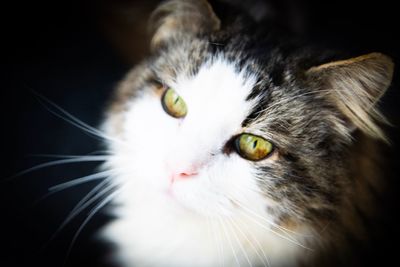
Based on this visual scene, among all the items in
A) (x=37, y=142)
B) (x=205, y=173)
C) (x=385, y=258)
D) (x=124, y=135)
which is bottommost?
(x=385, y=258)

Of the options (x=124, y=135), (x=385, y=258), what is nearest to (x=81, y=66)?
(x=124, y=135)

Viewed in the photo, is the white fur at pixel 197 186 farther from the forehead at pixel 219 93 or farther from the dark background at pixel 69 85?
the dark background at pixel 69 85

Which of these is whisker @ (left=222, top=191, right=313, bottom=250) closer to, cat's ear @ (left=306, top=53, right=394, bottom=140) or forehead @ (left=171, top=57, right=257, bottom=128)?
forehead @ (left=171, top=57, right=257, bottom=128)

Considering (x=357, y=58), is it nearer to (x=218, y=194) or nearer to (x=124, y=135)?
(x=218, y=194)

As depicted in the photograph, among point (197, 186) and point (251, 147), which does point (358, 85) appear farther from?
point (197, 186)

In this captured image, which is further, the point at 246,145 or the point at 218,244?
the point at 218,244

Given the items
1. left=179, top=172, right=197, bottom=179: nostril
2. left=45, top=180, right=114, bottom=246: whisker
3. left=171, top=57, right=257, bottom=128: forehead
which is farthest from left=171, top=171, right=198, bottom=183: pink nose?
left=45, top=180, right=114, bottom=246: whisker

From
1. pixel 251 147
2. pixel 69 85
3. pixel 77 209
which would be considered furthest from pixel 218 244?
pixel 69 85
